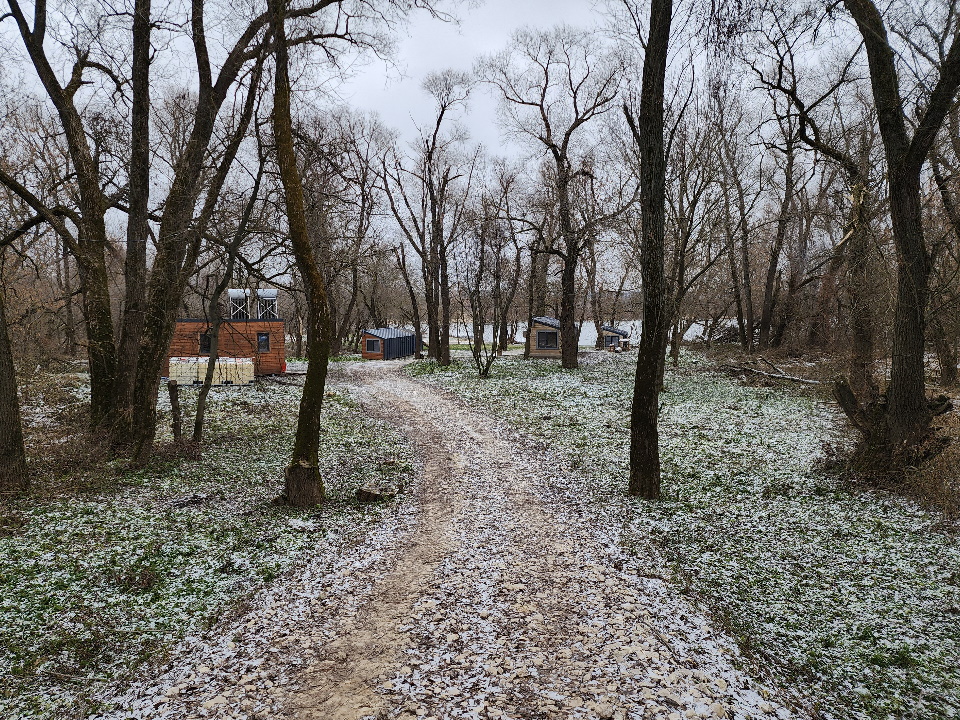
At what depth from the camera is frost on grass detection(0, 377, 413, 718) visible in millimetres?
4512

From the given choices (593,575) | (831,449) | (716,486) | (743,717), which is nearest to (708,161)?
(831,449)

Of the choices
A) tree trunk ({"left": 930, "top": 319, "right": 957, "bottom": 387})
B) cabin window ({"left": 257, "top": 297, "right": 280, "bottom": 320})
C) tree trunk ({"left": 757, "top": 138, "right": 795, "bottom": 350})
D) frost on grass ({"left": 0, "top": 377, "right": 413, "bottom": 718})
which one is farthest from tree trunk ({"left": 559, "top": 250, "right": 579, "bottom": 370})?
cabin window ({"left": 257, "top": 297, "right": 280, "bottom": 320})

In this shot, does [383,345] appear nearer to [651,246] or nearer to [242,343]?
[242,343]

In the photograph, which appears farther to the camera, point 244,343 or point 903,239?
point 244,343

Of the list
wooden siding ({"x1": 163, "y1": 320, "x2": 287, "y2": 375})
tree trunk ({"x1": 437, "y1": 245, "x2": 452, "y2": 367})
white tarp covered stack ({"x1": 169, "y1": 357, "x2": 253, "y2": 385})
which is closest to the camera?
white tarp covered stack ({"x1": 169, "y1": 357, "x2": 253, "y2": 385})

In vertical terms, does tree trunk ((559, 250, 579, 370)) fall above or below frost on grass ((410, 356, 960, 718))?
above

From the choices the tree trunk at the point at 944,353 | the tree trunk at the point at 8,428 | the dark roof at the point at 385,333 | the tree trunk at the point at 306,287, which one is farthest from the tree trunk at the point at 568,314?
the tree trunk at the point at 8,428

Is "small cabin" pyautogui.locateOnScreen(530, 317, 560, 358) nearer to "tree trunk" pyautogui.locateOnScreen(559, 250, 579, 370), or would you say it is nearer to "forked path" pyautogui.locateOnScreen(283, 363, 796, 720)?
"tree trunk" pyautogui.locateOnScreen(559, 250, 579, 370)

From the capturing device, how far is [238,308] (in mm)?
25078

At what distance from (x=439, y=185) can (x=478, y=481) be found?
836 inches

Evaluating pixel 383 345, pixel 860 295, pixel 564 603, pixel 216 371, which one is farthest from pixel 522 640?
pixel 383 345

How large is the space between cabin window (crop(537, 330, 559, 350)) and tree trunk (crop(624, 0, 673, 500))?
27.4 m

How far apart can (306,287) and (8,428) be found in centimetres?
481

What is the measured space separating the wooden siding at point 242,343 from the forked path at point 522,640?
1806cm
